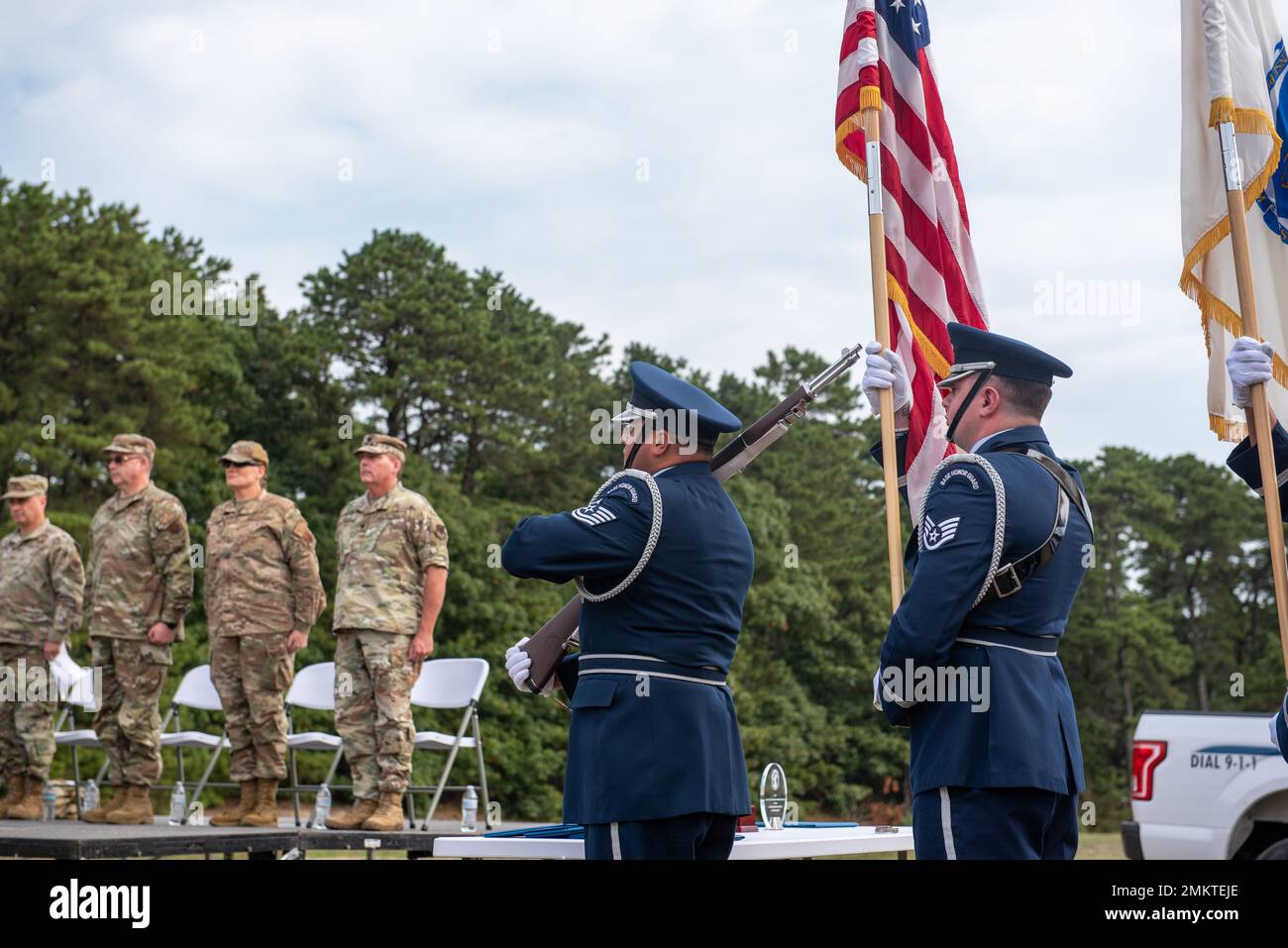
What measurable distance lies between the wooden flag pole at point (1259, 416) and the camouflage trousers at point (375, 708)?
553 centimetres

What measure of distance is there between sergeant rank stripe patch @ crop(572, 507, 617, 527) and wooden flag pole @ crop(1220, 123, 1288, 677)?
182 cm

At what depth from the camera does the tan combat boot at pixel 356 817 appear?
328 inches

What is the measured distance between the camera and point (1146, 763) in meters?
7.42

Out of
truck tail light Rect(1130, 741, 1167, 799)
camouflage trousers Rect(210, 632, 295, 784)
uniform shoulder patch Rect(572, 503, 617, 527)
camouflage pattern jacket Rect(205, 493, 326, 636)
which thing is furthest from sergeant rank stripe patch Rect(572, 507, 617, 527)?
camouflage trousers Rect(210, 632, 295, 784)

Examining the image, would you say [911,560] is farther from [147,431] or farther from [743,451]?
[147,431]

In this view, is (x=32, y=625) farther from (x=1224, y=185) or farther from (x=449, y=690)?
(x=1224, y=185)

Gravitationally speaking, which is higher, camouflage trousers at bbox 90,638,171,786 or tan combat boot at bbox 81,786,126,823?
camouflage trousers at bbox 90,638,171,786

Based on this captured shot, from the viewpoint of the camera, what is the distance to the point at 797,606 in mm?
31609

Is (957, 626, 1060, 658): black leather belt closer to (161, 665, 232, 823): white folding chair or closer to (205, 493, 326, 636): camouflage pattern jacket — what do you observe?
(205, 493, 326, 636): camouflage pattern jacket

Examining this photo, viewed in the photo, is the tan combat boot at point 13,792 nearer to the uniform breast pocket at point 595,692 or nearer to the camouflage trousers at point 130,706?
the camouflage trousers at point 130,706

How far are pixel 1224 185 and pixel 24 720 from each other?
839 centimetres

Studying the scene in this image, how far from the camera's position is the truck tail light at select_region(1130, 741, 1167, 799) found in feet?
24.2
